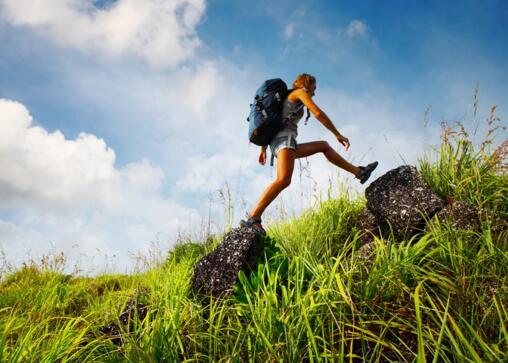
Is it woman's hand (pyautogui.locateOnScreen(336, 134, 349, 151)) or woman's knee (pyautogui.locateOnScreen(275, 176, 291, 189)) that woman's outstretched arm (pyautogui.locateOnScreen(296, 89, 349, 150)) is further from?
woman's knee (pyautogui.locateOnScreen(275, 176, 291, 189))

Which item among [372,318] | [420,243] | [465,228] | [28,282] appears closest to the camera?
[372,318]

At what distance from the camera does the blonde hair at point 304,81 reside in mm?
4750

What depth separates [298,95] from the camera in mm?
4480

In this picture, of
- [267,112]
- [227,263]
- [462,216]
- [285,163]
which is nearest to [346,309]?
[227,263]

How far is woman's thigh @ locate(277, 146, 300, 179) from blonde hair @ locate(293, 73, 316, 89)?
94 cm

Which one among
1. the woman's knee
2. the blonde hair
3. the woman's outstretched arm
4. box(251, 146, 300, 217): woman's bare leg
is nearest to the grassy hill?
box(251, 146, 300, 217): woman's bare leg

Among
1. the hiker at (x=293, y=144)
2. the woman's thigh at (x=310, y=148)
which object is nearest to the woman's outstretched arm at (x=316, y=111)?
the hiker at (x=293, y=144)

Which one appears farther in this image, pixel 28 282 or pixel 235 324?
pixel 28 282

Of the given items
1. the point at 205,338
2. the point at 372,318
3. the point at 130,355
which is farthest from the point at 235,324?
the point at 372,318

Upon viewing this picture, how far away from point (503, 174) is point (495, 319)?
2.80 m

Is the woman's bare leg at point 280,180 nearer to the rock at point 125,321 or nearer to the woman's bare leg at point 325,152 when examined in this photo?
the woman's bare leg at point 325,152

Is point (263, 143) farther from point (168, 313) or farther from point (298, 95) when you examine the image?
point (168, 313)

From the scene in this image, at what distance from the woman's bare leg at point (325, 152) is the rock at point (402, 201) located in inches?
16.1

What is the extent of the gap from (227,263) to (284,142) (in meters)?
1.67
